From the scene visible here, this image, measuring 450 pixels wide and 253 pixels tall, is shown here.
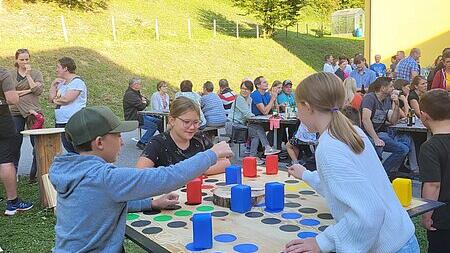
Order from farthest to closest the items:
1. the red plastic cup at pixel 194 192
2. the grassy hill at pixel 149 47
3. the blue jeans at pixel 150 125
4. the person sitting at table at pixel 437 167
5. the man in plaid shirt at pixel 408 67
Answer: the grassy hill at pixel 149 47, the man in plaid shirt at pixel 408 67, the blue jeans at pixel 150 125, the person sitting at table at pixel 437 167, the red plastic cup at pixel 194 192

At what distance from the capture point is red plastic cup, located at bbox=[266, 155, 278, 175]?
3.39m

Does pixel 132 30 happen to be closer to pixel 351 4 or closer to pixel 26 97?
pixel 26 97

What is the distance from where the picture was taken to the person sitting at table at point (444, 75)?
279 inches

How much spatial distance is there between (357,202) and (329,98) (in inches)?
17.8

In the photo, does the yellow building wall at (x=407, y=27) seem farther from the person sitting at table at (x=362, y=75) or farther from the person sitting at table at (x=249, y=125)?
the person sitting at table at (x=249, y=125)

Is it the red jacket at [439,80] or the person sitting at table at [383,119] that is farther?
the red jacket at [439,80]

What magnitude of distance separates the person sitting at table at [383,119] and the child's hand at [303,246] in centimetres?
456

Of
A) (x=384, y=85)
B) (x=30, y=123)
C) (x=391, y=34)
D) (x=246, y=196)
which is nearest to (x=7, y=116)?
(x=30, y=123)

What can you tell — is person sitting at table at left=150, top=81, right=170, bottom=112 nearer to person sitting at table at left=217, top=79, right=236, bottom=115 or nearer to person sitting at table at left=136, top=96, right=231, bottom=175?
person sitting at table at left=217, top=79, right=236, bottom=115

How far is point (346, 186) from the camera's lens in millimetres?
1732

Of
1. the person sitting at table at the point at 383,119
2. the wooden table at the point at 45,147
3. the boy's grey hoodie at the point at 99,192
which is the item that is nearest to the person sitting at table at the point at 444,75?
the person sitting at table at the point at 383,119

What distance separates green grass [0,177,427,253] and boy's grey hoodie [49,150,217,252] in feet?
7.20

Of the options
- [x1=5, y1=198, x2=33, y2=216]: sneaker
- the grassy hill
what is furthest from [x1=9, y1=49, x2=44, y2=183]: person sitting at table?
the grassy hill

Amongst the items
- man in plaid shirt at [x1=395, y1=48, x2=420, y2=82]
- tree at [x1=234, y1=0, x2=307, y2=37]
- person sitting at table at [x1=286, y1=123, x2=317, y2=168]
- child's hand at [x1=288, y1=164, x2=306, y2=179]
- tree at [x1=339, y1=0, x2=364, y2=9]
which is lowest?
person sitting at table at [x1=286, y1=123, x2=317, y2=168]
